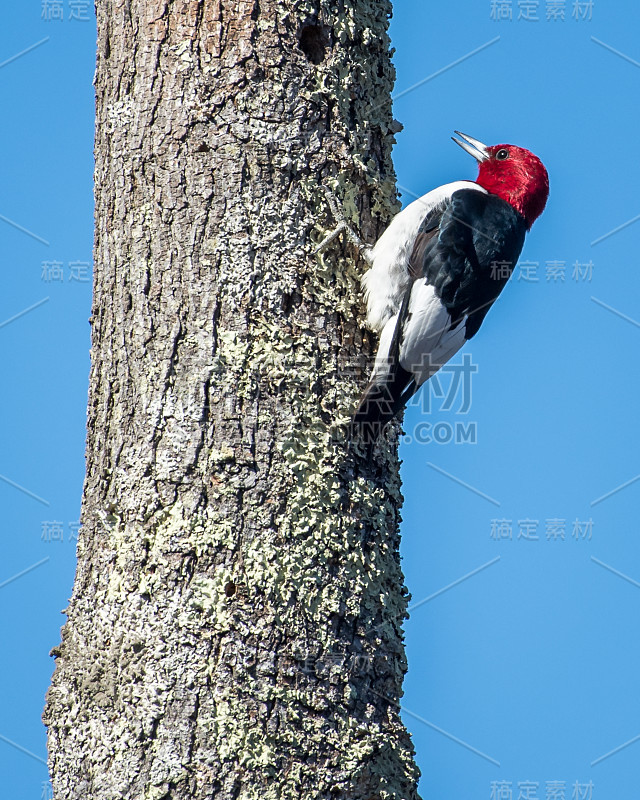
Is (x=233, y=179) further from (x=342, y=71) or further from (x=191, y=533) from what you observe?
(x=191, y=533)

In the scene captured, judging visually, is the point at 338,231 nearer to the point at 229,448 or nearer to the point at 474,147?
the point at 229,448

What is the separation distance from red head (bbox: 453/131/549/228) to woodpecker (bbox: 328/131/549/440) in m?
0.18

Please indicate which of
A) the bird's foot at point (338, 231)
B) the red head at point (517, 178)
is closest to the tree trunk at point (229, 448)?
the bird's foot at point (338, 231)

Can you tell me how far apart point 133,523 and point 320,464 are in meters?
0.52

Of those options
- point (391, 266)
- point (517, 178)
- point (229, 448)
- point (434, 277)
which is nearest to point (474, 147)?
point (517, 178)

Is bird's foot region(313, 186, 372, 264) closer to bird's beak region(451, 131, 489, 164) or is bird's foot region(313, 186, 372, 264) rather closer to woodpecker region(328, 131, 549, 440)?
woodpecker region(328, 131, 549, 440)

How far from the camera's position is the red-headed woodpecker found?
2.80 m

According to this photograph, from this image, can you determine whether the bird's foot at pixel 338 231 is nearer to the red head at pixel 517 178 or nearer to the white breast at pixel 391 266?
the white breast at pixel 391 266

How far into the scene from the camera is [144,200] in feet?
8.19

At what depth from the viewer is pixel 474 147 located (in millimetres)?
4156

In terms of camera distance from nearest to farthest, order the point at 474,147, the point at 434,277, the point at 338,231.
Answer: the point at 338,231
the point at 434,277
the point at 474,147

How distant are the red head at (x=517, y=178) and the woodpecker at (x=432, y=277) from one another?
18 centimetres

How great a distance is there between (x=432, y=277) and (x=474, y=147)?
48.1 inches

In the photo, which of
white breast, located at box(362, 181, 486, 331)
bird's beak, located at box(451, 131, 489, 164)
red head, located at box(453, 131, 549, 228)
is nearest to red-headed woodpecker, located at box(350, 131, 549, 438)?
white breast, located at box(362, 181, 486, 331)
